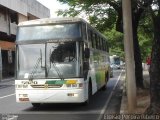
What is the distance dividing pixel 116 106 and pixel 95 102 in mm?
1758

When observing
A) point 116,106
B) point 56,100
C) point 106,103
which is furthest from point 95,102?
point 56,100

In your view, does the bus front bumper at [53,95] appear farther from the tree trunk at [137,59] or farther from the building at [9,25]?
the building at [9,25]

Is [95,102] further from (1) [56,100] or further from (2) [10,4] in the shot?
(2) [10,4]

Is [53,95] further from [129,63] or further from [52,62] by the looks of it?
[129,63]

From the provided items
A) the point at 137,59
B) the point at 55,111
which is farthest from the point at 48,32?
the point at 137,59

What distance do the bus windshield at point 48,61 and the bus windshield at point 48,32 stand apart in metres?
0.29

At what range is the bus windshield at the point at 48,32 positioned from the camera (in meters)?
15.1

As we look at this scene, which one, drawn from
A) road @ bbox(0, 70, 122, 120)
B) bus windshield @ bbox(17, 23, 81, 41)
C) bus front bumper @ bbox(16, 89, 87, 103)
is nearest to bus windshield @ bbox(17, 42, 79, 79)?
bus windshield @ bbox(17, 23, 81, 41)

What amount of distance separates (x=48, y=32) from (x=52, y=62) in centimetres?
116

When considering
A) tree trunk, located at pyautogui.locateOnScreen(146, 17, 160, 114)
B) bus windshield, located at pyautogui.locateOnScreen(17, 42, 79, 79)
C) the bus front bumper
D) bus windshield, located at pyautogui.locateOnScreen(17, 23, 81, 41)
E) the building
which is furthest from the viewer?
the building

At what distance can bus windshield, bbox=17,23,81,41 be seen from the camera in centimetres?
1508

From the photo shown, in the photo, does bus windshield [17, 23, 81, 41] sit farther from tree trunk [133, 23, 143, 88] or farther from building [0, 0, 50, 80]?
building [0, 0, 50, 80]

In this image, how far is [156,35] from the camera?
38.8 feet

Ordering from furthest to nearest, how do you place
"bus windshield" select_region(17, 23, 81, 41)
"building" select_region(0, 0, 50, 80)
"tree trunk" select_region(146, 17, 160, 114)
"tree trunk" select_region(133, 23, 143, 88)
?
"building" select_region(0, 0, 50, 80) → "tree trunk" select_region(133, 23, 143, 88) → "bus windshield" select_region(17, 23, 81, 41) → "tree trunk" select_region(146, 17, 160, 114)
